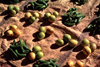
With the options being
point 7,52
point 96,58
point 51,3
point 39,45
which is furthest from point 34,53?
point 51,3

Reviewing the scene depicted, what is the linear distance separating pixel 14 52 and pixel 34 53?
0.74 m

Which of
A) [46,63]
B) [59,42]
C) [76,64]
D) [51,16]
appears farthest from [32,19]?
[76,64]

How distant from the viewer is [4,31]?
5.42 m

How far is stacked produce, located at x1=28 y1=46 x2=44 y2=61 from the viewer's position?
173 inches

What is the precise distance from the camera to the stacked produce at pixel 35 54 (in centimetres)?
439

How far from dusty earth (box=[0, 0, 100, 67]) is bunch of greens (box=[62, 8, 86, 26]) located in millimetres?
160

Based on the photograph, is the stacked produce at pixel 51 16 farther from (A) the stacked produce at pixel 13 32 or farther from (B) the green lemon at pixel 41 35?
(A) the stacked produce at pixel 13 32

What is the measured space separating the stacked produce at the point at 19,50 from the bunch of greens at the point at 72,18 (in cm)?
206

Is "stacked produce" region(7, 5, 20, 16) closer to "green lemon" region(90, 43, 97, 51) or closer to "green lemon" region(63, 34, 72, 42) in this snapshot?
"green lemon" region(63, 34, 72, 42)

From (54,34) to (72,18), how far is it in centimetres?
116

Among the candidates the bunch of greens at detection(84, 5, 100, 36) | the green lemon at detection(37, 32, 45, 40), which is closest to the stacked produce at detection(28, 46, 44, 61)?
the green lemon at detection(37, 32, 45, 40)

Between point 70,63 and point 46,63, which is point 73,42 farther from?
point 46,63

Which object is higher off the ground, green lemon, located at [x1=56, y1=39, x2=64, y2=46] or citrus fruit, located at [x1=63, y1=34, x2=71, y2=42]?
citrus fruit, located at [x1=63, y1=34, x2=71, y2=42]

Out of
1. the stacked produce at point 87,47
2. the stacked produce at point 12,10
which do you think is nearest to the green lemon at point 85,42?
the stacked produce at point 87,47
